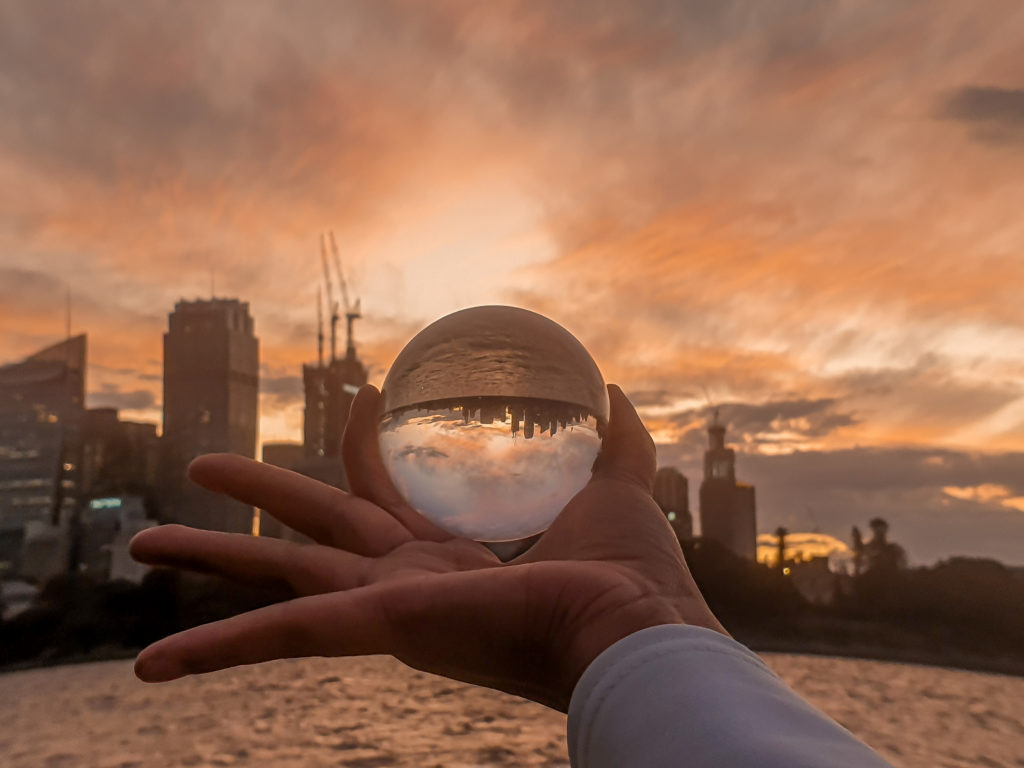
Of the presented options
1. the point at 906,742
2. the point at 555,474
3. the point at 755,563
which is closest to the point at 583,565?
the point at 555,474

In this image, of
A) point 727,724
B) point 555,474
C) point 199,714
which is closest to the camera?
point 727,724

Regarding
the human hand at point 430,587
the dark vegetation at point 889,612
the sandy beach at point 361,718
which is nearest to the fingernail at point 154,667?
the human hand at point 430,587

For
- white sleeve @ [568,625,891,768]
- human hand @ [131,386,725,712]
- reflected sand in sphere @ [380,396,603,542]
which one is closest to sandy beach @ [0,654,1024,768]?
reflected sand in sphere @ [380,396,603,542]

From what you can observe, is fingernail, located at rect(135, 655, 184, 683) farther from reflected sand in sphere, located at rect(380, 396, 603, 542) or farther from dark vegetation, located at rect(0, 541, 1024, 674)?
dark vegetation, located at rect(0, 541, 1024, 674)

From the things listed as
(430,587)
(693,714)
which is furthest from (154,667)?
(693,714)

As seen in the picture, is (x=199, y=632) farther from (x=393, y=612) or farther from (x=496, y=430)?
(x=496, y=430)
